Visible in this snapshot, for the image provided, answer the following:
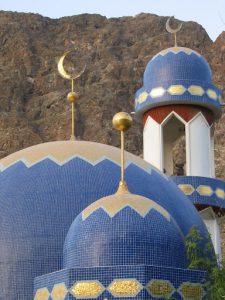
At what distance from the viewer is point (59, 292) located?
938 cm

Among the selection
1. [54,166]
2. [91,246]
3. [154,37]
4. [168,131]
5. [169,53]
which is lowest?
[91,246]

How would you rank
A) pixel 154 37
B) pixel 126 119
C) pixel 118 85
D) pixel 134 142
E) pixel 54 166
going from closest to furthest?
pixel 126 119, pixel 54 166, pixel 134 142, pixel 118 85, pixel 154 37

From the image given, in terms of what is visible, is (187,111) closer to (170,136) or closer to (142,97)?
(142,97)

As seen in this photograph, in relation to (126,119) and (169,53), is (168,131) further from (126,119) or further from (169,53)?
(126,119)

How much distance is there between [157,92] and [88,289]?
7645 mm

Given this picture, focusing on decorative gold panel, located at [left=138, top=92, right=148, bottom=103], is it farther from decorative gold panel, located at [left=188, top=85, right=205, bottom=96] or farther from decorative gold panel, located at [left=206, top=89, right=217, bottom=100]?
decorative gold panel, located at [left=206, top=89, right=217, bottom=100]

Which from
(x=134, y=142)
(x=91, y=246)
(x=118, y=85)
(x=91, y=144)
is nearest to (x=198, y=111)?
(x=91, y=144)

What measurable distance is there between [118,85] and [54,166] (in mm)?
56130

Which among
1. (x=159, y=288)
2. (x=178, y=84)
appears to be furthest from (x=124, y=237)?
(x=178, y=84)

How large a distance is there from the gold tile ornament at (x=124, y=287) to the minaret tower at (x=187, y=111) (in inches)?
262

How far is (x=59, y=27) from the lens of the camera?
78.8m

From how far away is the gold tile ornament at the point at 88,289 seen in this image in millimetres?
9078

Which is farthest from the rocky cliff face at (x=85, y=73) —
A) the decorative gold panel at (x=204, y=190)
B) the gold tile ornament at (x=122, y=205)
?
the gold tile ornament at (x=122, y=205)

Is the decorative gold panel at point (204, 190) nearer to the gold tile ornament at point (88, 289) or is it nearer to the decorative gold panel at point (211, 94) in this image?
the decorative gold panel at point (211, 94)
